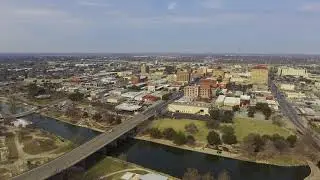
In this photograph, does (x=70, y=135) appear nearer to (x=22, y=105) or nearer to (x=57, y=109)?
(x=57, y=109)

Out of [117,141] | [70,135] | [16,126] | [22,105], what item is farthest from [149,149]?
[22,105]

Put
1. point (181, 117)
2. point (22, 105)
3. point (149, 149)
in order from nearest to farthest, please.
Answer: point (149, 149), point (181, 117), point (22, 105)

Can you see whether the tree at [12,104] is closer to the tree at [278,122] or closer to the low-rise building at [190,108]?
the low-rise building at [190,108]

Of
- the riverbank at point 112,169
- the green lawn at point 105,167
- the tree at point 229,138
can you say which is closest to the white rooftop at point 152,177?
the riverbank at point 112,169

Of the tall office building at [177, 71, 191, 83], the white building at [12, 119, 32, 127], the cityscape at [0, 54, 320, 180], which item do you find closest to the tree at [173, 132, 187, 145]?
the cityscape at [0, 54, 320, 180]

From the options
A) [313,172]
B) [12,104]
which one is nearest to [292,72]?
[313,172]

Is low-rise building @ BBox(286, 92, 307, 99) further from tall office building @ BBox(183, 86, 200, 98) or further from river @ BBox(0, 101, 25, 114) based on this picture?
river @ BBox(0, 101, 25, 114)

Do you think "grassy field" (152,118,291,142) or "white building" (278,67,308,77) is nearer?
"grassy field" (152,118,291,142)
